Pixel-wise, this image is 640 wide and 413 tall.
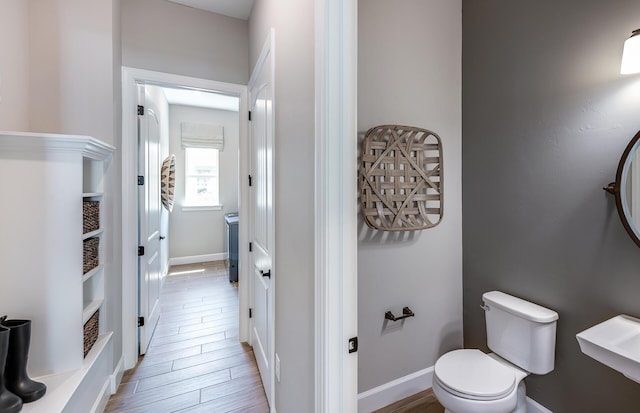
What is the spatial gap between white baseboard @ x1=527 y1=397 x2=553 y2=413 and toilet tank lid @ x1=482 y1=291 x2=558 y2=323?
0.60 metres

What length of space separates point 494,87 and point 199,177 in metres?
4.66

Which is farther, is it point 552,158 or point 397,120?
point 397,120

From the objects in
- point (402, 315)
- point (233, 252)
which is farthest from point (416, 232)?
point (233, 252)

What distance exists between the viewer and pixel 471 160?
1991mm

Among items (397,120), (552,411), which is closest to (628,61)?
(397,120)

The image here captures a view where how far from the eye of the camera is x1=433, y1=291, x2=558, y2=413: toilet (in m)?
1.34

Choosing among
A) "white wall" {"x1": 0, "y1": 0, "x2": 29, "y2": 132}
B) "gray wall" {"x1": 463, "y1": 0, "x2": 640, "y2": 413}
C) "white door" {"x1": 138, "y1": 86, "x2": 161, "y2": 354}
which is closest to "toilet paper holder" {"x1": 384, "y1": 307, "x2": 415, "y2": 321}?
"gray wall" {"x1": 463, "y1": 0, "x2": 640, "y2": 413}

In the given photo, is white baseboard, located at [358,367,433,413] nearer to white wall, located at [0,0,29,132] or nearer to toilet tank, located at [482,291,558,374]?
toilet tank, located at [482,291,558,374]

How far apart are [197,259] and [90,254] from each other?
11.6 feet

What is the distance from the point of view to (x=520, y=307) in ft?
5.21

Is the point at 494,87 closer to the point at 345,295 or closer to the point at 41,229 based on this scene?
the point at 345,295

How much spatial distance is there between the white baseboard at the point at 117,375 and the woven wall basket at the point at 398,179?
200 centimetres

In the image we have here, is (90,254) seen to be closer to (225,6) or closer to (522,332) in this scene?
(225,6)

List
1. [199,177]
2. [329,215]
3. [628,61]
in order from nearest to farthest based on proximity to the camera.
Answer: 1. [329,215]
2. [628,61]
3. [199,177]
